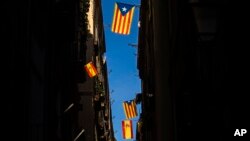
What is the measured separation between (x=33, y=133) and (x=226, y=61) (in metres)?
4.53

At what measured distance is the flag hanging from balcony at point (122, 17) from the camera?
78.5 feet

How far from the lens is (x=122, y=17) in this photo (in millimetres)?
24203

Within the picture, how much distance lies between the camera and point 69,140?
21328 millimetres

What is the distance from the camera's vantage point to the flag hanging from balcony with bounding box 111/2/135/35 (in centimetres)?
2393

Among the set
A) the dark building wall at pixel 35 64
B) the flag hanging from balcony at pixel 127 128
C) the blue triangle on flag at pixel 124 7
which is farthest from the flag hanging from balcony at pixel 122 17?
the flag hanging from balcony at pixel 127 128

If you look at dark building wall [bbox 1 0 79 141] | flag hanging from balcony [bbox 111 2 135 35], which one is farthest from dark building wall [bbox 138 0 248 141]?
flag hanging from balcony [bbox 111 2 135 35]

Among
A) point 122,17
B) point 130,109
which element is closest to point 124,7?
point 122,17

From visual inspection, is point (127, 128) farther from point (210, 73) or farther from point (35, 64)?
point (210, 73)

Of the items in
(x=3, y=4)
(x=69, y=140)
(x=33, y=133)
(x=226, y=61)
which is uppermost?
(x=3, y=4)

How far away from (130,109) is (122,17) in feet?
40.3

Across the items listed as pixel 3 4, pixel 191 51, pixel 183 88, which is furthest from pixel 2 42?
pixel 183 88

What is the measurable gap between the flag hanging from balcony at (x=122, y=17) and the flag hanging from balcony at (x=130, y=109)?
37.3 ft

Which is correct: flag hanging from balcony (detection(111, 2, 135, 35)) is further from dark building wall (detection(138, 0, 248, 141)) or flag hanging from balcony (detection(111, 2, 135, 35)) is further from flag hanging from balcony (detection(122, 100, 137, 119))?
flag hanging from balcony (detection(122, 100, 137, 119))

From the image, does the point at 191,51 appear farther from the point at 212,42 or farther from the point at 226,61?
the point at 226,61
